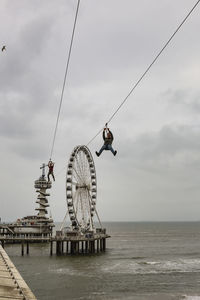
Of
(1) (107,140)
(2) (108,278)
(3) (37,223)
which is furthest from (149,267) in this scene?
(3) (37,223)

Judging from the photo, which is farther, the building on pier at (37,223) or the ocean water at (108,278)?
the building on pier at (37,223)

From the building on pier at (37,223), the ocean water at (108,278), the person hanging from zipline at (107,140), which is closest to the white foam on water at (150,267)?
the ocean water at (108,278)

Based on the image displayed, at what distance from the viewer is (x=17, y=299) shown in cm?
1188

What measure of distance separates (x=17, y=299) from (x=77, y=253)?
45.7 metres

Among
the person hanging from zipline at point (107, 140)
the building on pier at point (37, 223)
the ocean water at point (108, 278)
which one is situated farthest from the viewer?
the building on pier at point (37, 223)

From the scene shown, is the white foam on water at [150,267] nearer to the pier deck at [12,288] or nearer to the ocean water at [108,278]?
the ocean water at [108,278]

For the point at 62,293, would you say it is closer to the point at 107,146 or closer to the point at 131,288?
the point at 131,288

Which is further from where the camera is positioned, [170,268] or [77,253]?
[77,253]

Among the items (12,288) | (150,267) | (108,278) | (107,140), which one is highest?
(107,140)

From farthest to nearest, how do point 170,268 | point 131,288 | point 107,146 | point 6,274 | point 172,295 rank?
point 170,268
point 131,288
point 172,295
point 107,146
point 6,274

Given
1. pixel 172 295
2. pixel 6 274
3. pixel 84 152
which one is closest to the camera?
pixel 6 274

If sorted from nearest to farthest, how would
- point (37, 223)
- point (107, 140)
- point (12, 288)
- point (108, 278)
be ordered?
point (12, 288) < point (107, 140) < point (108, 278) < point (37, 223)

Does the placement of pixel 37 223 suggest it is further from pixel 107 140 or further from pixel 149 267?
pixel 107 140

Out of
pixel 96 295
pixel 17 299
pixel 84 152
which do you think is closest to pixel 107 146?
pixel 17 299
